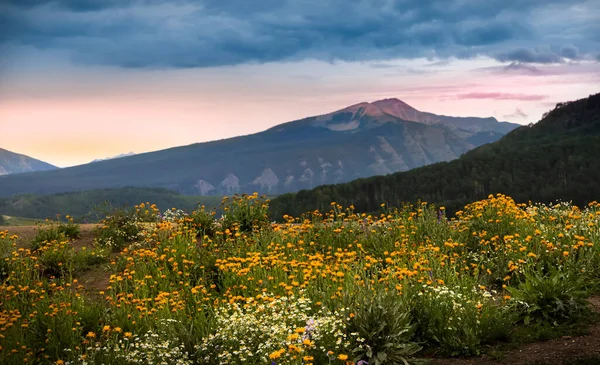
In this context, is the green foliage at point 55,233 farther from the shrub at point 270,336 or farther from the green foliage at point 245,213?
the shrub at point 270,336

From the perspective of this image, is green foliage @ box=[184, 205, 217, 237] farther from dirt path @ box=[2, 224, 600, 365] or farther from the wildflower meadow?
dirt path @ box=[2, 224, 600, 365]

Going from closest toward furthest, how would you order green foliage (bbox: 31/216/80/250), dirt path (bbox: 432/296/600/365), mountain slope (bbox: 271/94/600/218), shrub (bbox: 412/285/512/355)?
dirt path (bbox: 432/296/600/365) < shrub (bbox: 412/285/512/355) < green foliage (bbox: 31/216/80/250) < mountain slope (bbox: 271/94/600/218)

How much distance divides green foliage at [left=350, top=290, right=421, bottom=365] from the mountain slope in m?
142

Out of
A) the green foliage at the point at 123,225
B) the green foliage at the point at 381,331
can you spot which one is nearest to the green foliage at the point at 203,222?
the green foliage at the point at 123,225

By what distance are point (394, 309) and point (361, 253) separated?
487cm

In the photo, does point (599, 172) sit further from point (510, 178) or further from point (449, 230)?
point (449, 230)

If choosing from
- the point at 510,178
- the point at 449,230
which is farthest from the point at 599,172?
the point at 449,230

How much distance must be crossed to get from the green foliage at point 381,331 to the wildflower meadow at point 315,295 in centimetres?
2

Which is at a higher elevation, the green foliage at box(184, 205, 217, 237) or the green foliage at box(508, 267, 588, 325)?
the green foliage at box(184, 205, 217, 237)

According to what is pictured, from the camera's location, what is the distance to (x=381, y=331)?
22.3 ft

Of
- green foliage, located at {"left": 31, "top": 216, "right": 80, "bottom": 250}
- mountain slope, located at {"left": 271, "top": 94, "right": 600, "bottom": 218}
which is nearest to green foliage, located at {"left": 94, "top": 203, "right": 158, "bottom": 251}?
green foliage, located at {"left": 31, "top": 216, "right": 80, "bottom": 250}

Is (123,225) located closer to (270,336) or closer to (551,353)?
(270,336)

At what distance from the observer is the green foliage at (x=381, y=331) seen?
662cm

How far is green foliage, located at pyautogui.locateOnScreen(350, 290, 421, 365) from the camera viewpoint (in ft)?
21.7
